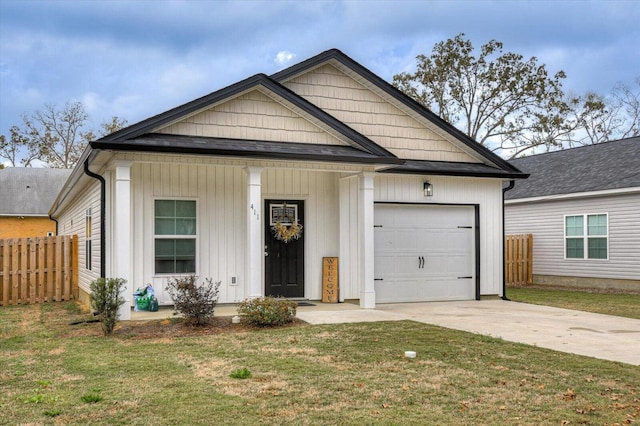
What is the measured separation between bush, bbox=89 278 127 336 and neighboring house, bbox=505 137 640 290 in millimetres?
13939

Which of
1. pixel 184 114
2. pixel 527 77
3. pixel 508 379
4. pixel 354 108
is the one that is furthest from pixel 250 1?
pixel 527 77

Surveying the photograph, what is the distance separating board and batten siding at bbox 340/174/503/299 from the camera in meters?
12.8

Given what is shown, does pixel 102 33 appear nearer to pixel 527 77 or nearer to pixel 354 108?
pixel 354 108

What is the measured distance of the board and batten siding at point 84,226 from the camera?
11773 mm

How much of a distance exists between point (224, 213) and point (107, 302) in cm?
370

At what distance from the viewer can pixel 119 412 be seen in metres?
4.92

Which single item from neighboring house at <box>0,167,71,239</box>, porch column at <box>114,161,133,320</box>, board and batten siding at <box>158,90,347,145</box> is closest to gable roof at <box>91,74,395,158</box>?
board and batten siding at <box>158,90,347,145</box>

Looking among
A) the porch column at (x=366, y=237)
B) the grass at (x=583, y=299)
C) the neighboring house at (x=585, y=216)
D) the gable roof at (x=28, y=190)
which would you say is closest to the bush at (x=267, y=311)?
the porch column at (x=366, y=237)

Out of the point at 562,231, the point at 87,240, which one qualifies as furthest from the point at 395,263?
the point at 562,231

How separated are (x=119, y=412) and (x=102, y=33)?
21929mm

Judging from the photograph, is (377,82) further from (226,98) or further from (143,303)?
(143,303)

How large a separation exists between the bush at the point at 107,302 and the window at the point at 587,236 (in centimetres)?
1420

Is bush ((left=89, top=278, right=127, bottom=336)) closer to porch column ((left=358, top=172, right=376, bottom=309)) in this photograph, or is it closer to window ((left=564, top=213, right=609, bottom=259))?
porch column ((left=358, top=172, right=376, bottom=309))

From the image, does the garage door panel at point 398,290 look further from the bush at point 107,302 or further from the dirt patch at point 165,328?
the bush at point 107,302
